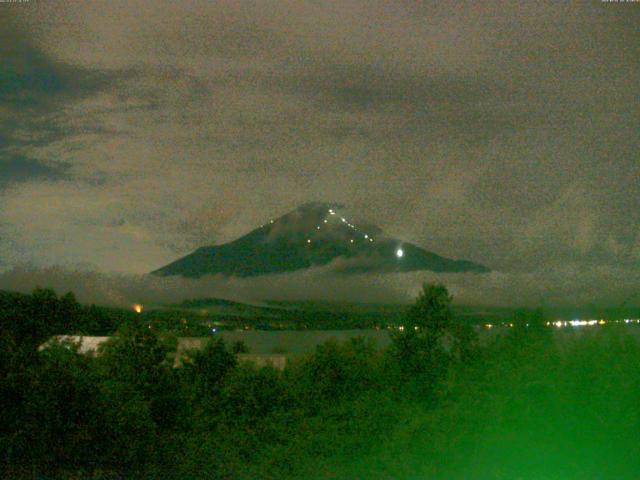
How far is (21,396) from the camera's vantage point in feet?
35.6

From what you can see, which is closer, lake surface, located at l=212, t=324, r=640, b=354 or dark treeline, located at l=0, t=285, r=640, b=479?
dark treeline, located at l=0, t=285, r=640, b=479

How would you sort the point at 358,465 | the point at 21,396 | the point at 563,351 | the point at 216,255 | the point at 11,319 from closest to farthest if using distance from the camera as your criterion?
the point at 358,465 < the point at 21,396 < the point at 563,351 < the point at 11,319 < the point at 216,255

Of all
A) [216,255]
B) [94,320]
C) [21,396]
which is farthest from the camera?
[216,255]

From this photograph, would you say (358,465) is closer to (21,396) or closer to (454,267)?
(21,396)

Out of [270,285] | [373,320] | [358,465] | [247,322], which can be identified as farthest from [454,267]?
[358,465]

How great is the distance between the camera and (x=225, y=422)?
17.4 meters

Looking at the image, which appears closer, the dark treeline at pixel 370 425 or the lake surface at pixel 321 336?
the dark treeline at pixel 370 425

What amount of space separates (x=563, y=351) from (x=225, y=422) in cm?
836

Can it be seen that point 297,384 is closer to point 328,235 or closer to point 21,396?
point 21,396

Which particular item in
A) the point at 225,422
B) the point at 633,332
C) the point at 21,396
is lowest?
the point at 225,422

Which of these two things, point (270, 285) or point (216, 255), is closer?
point (270, 285)

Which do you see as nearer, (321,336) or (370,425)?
(370,425)

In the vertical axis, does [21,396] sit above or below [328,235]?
below

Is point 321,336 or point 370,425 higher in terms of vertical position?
point 321,336
